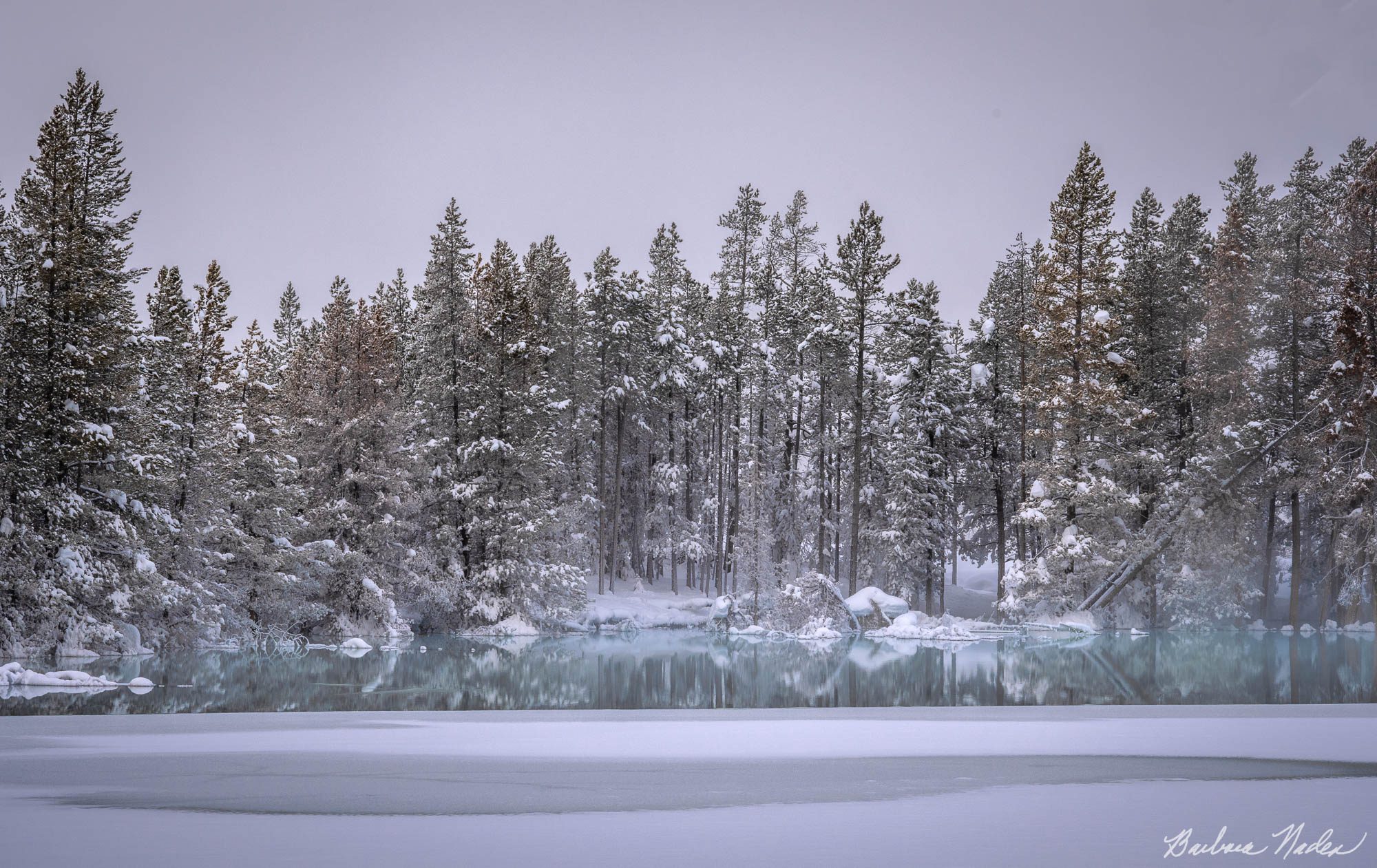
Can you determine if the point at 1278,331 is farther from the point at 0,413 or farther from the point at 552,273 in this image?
the point at 0,413

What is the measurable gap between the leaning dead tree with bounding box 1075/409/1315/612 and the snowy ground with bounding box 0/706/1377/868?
23120 mm

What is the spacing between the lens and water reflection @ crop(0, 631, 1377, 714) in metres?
14.3

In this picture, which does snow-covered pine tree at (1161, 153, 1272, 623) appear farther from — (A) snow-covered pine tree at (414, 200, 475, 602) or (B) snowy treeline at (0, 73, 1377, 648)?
(A) snow-covered pine tree at (414, 200, 475, 602)

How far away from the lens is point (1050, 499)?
34.1 meters

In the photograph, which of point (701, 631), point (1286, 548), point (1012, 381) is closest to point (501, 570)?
point (701, 631)

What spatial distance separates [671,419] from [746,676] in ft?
95.3

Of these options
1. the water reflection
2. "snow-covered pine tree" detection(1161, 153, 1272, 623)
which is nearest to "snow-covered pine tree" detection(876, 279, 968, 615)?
"snow-covered pine tree" detection(1161, 153, 1272, 623)

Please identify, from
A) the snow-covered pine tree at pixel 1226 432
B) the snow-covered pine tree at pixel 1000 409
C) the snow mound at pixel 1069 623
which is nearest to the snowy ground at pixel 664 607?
the snow-covered pine tree at pixel 1000 409

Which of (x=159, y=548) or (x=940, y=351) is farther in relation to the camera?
(x=940, y=351)

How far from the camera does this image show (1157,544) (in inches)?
1299

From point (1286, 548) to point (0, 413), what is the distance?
4504 cm

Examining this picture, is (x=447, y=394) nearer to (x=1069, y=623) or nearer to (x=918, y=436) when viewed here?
(x=918, y=436)

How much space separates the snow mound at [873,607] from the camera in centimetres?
3506
